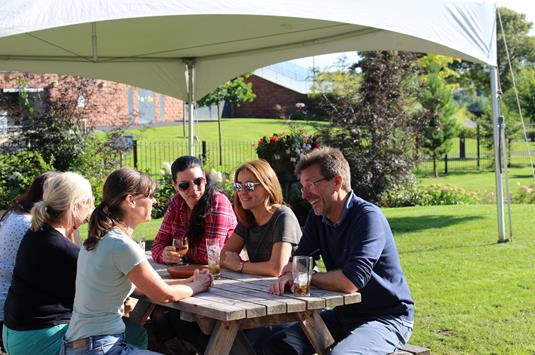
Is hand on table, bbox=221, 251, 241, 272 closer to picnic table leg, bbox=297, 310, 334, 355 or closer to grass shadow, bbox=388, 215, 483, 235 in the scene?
picnic table leg, bbox=297, 310, 334, 355

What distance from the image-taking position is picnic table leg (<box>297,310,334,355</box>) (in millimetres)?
3375

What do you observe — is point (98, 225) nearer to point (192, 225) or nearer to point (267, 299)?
point (267, 299)

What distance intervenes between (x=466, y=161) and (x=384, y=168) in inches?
606

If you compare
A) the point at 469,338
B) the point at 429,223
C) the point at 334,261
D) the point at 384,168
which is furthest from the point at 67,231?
the point at 384,168

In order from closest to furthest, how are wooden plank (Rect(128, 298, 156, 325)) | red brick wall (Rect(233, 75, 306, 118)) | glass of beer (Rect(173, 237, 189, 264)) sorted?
wooden plank (Rect(128, 298, 156, 325)) < glass of beer (Rect(173, 237, 189, 264)) < red brick wall (Rect(233, 75, 306, 118))

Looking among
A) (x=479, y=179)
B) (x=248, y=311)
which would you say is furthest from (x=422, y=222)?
(x=479, y=179)

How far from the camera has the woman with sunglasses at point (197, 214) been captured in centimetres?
445

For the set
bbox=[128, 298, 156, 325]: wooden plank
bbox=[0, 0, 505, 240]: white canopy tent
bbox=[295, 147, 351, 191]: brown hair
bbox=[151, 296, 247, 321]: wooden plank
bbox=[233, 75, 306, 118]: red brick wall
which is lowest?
bbox=[128, 298, 156, 325]: wooden plank

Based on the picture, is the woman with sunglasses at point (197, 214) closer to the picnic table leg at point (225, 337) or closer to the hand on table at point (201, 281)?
the hand on table at point (201, 281)

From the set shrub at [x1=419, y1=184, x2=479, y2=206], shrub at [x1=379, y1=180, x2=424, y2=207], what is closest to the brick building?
shrub at [x1=419, y1=184, x2=479, y2=206]

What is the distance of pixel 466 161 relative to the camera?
2662cm

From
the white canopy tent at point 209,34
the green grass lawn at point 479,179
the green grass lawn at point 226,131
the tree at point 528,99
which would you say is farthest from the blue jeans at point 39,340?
the tree at point 528,99

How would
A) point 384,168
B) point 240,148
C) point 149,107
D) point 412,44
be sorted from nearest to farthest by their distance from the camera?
point 412,44 < point 384,168 < point 240,148 < point 149,107

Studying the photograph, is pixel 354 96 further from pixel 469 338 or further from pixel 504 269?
pixel 469 338
